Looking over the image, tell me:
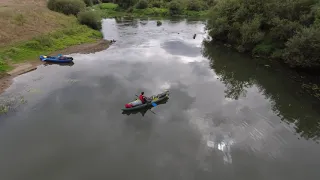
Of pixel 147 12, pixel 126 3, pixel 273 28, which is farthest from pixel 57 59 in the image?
pixel 126 3

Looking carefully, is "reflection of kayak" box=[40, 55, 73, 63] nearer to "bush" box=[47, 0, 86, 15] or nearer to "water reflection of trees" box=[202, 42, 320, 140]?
"water reflection of trees" box=[202, 42, 320, 140]

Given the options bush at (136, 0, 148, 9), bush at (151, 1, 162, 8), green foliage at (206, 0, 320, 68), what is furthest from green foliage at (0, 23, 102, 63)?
bush at (151, 1, 162, 8)

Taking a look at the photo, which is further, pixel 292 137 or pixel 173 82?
pixel 173 82

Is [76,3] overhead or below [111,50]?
overhead

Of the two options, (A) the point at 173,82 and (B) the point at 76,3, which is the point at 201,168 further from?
(B) the point at 76,3

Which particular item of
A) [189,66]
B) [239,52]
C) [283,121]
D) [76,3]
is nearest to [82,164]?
[283,121]

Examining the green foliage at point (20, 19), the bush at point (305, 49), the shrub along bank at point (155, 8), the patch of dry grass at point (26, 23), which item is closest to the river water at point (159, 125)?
the bush at point (305, 49)
